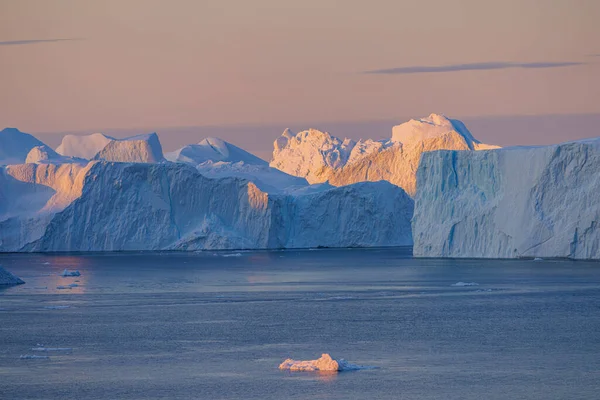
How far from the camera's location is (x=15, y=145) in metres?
97.2

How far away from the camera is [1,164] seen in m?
90.9

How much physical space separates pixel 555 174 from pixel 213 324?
30910mm

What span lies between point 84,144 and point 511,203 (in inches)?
2461

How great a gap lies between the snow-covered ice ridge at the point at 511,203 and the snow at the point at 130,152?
35884mm

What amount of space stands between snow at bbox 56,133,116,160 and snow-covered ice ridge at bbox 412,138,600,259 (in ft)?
167

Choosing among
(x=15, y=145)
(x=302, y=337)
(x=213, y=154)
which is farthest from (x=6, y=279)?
(x=213, y=154)

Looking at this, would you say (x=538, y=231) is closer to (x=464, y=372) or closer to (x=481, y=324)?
(x=481, y=324)

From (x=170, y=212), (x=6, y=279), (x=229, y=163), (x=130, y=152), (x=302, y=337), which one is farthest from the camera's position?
(x=229, y=163)

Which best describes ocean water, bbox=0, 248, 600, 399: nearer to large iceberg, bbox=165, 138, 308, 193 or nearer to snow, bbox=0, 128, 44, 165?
snow, bbox=0, 128, 44, 165

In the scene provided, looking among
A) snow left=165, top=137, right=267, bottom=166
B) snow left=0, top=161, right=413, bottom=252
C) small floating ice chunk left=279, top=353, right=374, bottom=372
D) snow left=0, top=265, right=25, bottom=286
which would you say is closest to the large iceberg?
snow left=165, top=137, right=267, bottom=166

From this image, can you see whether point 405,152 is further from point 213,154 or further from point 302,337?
point 302,337

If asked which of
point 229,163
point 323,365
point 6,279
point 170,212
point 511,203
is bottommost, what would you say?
point 170,212

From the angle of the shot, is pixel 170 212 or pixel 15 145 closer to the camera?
pixel 170 212

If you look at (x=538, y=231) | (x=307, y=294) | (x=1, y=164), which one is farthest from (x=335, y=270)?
(x=1, y=164)
